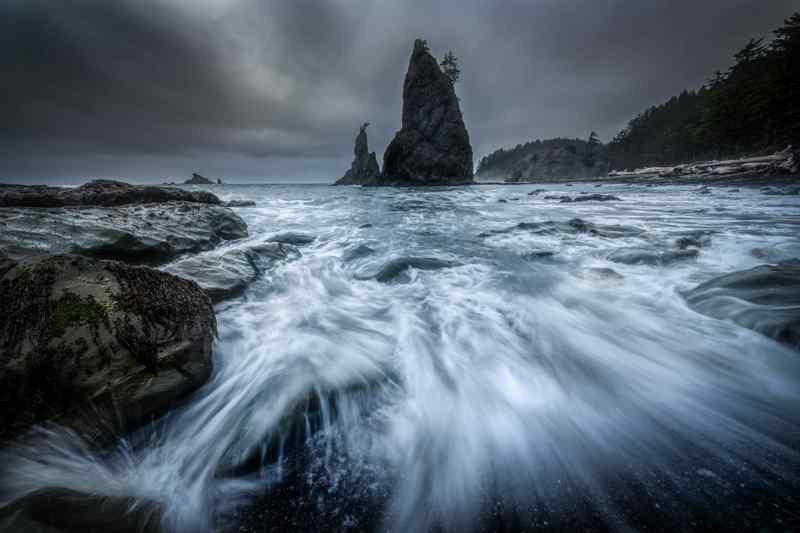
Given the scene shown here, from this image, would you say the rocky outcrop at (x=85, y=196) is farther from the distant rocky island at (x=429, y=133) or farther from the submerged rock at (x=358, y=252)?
the distant rocky island at (x=429, y=133)

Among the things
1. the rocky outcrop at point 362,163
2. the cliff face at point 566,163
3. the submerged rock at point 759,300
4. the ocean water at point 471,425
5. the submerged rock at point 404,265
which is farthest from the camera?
the cliff face at point 566,163

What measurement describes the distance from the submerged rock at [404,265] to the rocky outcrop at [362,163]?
2603 inches

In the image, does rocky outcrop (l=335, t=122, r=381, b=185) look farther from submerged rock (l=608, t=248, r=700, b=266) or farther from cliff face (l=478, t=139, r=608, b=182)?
submerged rock (l=608, t=248, r=700, b=266)

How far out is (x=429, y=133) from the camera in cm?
4641

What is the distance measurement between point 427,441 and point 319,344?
123 centimetres

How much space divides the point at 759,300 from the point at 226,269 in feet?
17.4

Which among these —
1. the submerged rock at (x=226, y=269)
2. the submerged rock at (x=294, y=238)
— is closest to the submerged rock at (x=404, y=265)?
the submerged rock at (x=226, y=269)

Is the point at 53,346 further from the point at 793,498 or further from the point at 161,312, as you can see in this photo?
the point at 793,498

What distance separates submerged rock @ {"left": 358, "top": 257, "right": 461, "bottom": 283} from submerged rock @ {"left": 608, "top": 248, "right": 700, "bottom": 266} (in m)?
2.42

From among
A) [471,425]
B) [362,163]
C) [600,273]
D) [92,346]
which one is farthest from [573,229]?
[362,163]

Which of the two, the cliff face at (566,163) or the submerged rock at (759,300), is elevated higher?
the cliff face at (566,163)

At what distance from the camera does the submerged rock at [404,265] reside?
4230 millimetres

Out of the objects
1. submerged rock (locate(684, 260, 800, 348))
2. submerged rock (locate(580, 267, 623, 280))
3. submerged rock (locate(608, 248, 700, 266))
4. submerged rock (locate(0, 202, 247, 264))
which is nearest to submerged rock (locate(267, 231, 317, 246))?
submerged rock (locate(0, 202, 247, 264))

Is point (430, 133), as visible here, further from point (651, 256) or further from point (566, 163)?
point (566, 163)
